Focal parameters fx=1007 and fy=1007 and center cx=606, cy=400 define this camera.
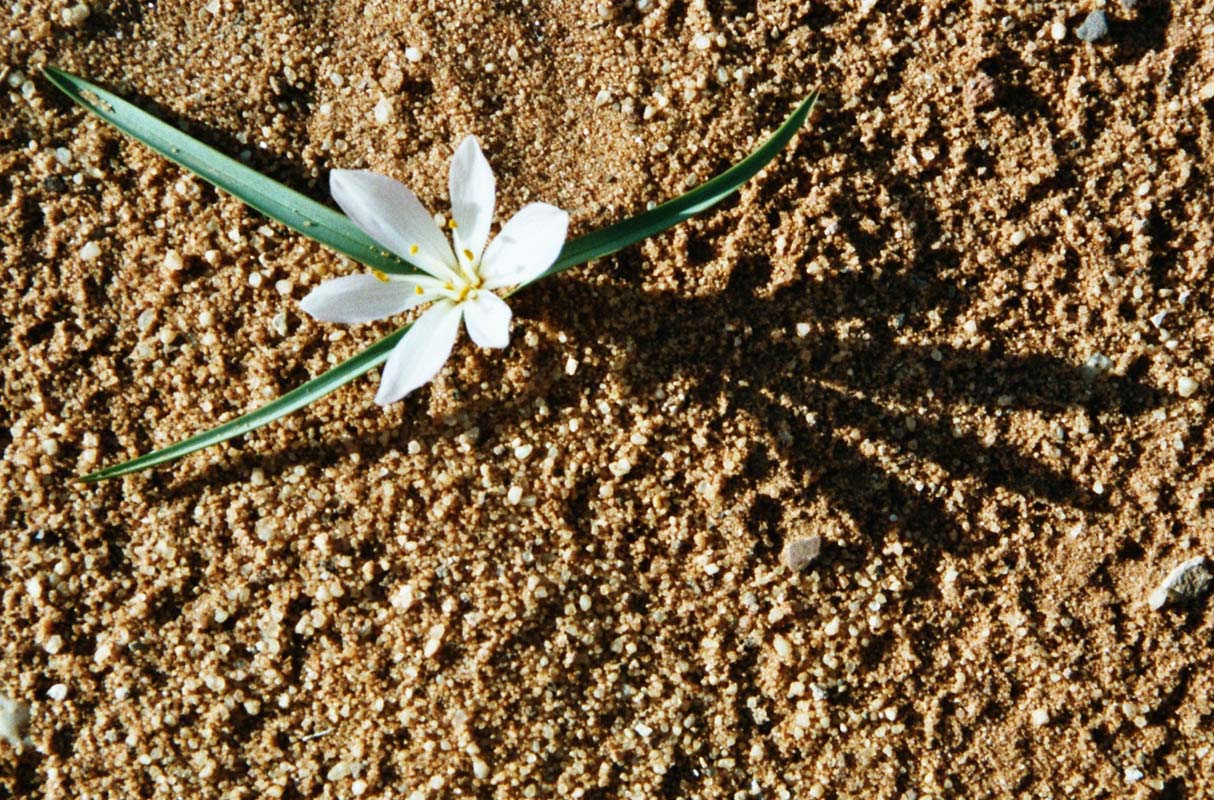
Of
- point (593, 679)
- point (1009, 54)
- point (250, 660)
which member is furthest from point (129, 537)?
point (1009, 54)

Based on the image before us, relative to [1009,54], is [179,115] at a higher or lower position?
higher

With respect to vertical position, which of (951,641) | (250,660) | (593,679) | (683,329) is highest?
(683,329)

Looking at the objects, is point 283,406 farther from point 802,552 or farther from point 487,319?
point 802,552

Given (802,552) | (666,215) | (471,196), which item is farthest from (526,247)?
(802,552)

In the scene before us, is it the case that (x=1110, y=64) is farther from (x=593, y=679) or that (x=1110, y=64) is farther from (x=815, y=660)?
(x=593, y=679)

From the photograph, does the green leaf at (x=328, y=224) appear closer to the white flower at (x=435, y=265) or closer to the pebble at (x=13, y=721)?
the white flower at (x=435, y=265)

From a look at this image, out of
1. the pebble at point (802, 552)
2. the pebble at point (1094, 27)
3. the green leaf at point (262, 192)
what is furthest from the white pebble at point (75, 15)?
the pebble at point (1094, 27)
